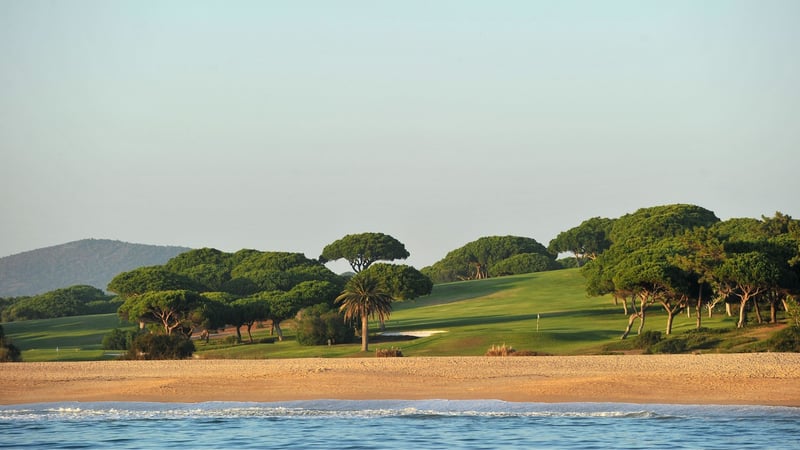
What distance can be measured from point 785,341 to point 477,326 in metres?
33.1

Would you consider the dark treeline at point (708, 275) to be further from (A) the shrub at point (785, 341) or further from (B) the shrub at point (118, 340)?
(B) the shrub at point (118, 340)

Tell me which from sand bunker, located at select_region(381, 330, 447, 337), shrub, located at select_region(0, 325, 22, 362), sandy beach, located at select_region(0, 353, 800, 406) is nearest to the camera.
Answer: sandy beach, located at select_region(0, 353, 800, 406)

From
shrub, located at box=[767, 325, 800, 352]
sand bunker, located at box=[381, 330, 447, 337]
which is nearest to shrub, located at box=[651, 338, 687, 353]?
shrub, located at box=[767, 325, 800, 352]

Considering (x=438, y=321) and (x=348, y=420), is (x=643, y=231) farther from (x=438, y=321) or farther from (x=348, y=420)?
(x=348, y=420)

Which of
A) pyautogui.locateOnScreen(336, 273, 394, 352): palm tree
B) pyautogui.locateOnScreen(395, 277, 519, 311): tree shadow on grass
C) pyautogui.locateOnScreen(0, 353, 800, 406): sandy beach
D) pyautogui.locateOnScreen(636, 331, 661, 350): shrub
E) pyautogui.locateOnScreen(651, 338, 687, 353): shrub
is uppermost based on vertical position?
pyautogui.locateOnScreen(395, 277, 519, 311): tree shadow on grass

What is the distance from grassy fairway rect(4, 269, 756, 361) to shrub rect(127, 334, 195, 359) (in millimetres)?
3758

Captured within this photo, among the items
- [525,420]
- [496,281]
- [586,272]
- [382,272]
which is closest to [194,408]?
[525,420]

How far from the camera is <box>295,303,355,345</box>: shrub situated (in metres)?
76.2

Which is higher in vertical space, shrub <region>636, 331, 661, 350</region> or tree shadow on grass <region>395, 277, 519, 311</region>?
tree shadow on grass <region>395, 277, 519, 311</region>

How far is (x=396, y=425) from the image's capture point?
100 ft

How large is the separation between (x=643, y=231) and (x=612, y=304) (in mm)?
34242

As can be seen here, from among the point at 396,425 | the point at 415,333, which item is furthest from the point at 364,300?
the point at 396,425

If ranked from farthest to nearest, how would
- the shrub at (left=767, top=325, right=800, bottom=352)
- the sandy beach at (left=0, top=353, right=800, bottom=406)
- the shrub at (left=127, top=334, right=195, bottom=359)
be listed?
the shrub at (left=127, top=334, right=195, bottom=359)
the shrub at (left=767, top=325, right=800, bottom=352)
the sandy beach at (left=0, top=353, right=800, bottom=406)

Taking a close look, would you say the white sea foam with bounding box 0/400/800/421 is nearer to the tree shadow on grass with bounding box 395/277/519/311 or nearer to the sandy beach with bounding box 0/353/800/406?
the sandy beach with bounding box 0/353/800/406
